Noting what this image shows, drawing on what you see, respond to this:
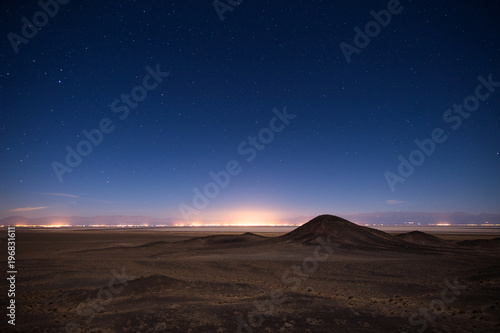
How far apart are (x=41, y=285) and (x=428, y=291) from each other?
707 inches

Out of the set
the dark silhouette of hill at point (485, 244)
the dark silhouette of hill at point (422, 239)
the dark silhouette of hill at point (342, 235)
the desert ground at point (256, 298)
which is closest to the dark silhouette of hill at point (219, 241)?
the dark silhouette of hill at point (342, 235)

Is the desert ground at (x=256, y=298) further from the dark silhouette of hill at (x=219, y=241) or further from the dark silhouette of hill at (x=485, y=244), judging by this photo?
the dark silhouette of hill at (x=485, y=244)

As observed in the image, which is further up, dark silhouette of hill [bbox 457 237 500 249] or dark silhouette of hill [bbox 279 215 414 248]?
dark silhouette of hill [bbox 279 215 414 248]

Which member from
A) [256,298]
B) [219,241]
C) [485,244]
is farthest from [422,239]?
[256,298]

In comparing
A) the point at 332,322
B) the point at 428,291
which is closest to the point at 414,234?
the point at 428,291

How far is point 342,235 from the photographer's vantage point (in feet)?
111

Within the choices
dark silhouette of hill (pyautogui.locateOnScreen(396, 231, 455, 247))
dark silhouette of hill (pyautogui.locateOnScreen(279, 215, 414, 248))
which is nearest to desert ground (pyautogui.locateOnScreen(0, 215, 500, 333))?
dark silhouette of hill (pyautogui.locateOnScreen(279, 215, 414, 248))

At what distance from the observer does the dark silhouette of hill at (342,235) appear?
31.4 m

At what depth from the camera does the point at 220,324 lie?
8148 millimetres

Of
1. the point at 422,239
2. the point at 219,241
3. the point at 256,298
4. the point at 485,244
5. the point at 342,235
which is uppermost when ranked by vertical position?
the point at 256,298

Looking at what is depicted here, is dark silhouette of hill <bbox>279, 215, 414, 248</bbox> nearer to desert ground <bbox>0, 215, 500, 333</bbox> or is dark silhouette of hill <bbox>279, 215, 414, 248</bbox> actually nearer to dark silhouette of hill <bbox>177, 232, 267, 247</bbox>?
dark silhouette of hill <bbox>177, 232, 267, 247</bbox>

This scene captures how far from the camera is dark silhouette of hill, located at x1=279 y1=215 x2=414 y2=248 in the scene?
31375mm

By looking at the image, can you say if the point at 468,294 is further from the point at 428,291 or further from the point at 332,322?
the point at 332,322

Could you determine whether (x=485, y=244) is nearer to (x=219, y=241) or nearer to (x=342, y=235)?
(x=342, y=235)
